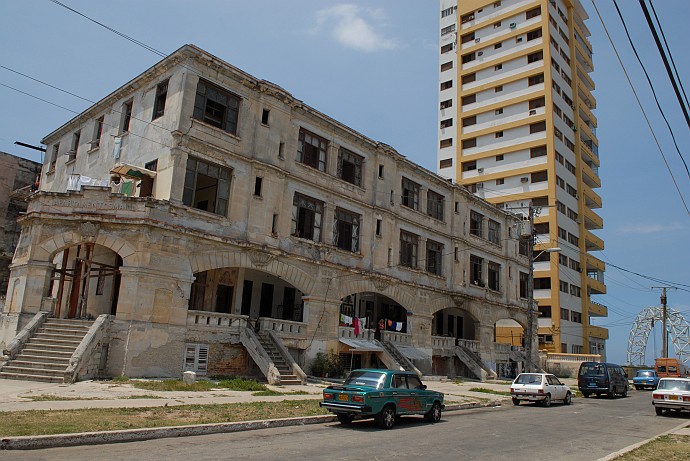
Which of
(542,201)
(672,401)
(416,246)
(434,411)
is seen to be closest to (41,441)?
(434,411)

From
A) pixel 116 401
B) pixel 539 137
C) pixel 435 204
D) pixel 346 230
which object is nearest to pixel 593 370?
pixel 435 204

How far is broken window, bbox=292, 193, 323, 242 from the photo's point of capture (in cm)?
2873

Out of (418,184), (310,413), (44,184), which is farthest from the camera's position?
(418,184)

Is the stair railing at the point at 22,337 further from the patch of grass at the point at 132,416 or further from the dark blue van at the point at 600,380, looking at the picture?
the dark blue van at the point at 600,380

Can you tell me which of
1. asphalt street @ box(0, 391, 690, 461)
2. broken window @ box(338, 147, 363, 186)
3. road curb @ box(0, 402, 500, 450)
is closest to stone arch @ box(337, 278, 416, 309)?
broken window @ box(338, 147, 363, 186)

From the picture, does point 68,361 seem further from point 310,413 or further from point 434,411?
point 434,411

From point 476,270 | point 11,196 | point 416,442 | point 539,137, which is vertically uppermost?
point 539,137

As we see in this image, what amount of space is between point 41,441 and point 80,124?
27317 mm

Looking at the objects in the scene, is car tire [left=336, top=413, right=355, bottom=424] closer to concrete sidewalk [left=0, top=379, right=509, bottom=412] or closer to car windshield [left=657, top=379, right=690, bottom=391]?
concrete sidewalk [left=0, top=379, right=509, bottom=412]

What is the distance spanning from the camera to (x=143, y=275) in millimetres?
21594

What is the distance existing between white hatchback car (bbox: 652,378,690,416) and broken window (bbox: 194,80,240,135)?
855 inches

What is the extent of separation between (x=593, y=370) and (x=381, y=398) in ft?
69.0

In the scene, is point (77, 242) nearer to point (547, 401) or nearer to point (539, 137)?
point (547, 401)

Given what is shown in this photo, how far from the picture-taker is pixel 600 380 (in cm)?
2953
